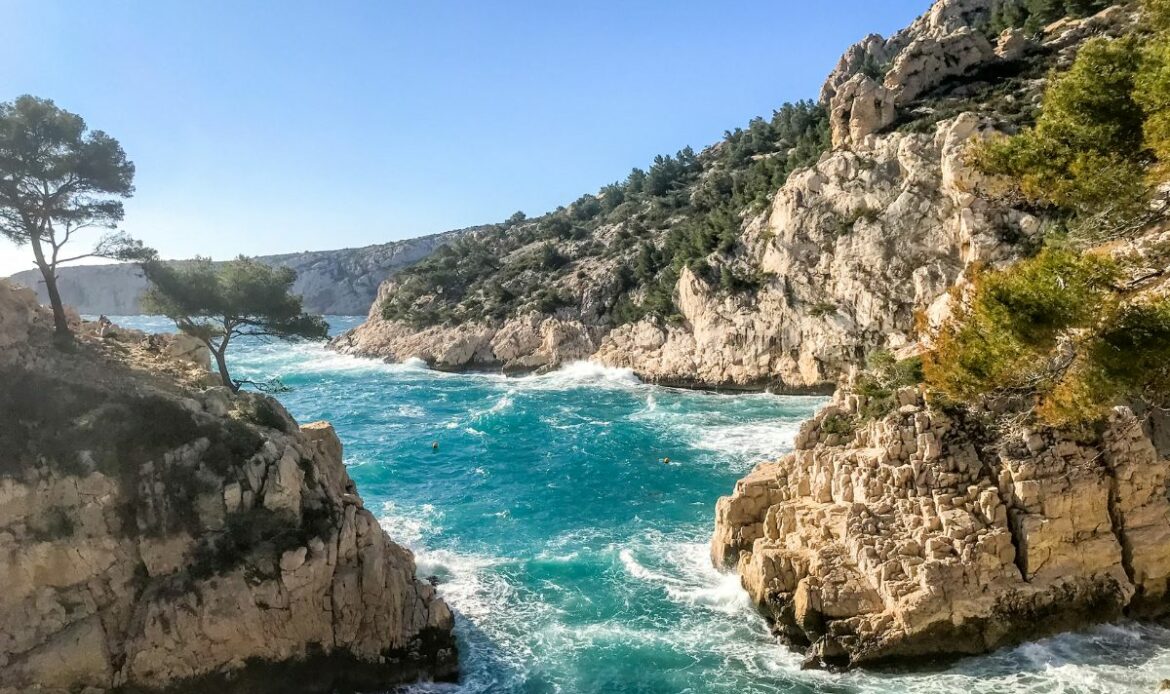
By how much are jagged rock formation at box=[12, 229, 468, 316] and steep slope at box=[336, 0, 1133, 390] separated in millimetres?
82660

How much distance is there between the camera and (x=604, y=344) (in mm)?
51875

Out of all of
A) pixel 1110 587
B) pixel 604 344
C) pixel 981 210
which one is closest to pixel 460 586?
pixel 1110 587

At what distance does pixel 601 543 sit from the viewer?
20.3 metres

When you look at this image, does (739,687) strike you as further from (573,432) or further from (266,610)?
(573,432)

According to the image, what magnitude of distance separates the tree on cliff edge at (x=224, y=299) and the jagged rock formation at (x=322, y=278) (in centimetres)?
12034

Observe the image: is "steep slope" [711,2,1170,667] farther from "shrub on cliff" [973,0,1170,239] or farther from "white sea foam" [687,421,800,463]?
"white sea foam" [687,421,800,463]

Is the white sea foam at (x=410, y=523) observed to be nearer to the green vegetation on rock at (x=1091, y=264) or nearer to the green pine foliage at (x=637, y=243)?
the green vegetation on rock at (x=1091, y=264)

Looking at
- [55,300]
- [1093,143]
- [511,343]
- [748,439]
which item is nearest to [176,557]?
[55,300]

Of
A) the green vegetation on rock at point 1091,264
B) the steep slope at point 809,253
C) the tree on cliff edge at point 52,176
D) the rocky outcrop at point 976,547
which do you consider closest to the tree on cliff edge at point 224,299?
the tree on cliff edge at point 52,176

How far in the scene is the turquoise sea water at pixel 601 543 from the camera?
13.1 metres

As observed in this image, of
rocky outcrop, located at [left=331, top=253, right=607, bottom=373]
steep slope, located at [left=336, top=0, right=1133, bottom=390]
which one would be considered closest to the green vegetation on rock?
steep slope, located at [left=336, top=0, right=1133, bottom=390]

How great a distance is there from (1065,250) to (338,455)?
16.2 meters

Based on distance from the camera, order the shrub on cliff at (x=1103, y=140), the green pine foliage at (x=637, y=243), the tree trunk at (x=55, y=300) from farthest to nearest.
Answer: the green pine foliage at (x=637, y=243) → the tree trunk at (x=55, y=300) → the shrub on cliff at (x=1103, y=140)

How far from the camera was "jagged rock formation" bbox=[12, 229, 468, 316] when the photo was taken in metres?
145
